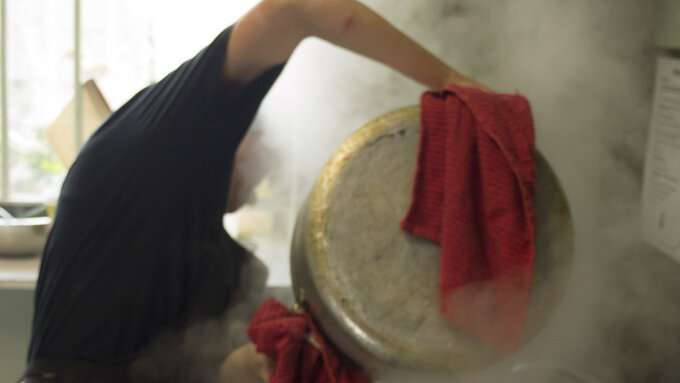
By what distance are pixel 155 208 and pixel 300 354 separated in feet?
1.00

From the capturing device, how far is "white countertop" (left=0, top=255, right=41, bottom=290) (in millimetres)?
1159

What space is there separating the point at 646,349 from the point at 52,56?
1240 millimetres

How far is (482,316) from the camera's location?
80 cm

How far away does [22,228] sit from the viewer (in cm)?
118

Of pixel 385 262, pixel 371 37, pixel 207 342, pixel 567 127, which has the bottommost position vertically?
pixel 207 342

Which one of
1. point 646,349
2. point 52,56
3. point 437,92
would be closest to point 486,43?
point 437,92

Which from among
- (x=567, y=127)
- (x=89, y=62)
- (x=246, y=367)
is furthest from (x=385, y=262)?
(x=89, y=62)

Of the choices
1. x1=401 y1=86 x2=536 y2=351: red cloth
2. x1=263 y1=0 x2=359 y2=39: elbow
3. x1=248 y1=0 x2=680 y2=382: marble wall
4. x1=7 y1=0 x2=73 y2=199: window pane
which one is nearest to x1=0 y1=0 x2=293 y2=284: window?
x1=7 y1=0 x2=73 y2=199: window pane

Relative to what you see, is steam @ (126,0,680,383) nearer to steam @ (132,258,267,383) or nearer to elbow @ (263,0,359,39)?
steam @ (132,258,267,383)

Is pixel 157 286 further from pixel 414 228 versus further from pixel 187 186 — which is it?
pixel 414 228

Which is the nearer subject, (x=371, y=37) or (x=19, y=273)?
(x=371, y=37)

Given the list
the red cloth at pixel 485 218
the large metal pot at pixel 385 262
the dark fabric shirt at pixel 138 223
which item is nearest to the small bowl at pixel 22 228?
the dark fabric shirt at pixel 138 223

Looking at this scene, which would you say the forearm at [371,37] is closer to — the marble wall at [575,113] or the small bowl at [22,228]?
the marble wall at [575,113]

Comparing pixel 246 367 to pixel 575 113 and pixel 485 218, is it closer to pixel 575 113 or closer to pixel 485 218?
pixel 485 218
